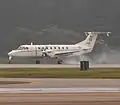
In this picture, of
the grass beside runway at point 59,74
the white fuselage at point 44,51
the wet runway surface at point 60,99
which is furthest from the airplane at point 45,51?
the wet runway surface at point 60,99

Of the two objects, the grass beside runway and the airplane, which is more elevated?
the airplane

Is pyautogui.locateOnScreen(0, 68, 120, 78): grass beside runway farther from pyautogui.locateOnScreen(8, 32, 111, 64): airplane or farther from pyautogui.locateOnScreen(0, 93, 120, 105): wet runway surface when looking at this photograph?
pyautogui.locateOnScreen(8, 32, 111, 64): airplane

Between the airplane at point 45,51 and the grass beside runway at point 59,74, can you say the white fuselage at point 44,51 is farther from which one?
the grass beside runway at point 59,74

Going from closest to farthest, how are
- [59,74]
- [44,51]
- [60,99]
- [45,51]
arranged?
1. [60,99]
2. [59,74]
3. [44,51]
4. [45,51]

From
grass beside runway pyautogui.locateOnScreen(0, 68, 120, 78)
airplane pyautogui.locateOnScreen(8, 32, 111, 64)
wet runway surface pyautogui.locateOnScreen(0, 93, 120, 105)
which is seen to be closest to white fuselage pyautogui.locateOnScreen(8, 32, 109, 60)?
airplane pyautogui.locateOnScreen(8, 32, 111, 64)

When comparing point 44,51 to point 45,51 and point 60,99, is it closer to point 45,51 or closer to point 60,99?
point 45,51

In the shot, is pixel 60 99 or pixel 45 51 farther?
pixel 45 51

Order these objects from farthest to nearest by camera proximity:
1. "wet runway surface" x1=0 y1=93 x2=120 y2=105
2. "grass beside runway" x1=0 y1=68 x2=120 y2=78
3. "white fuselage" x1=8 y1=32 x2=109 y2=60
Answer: "white fuselage" x1=8 y1=32 x2=109 y2=60, "grass beside runway" x1=0 y1=68 x2=120 y2=78, "wet runway surface" x1=0 y1=93 x2=120 y2=105

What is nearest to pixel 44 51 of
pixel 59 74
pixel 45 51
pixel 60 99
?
pixel 45 51

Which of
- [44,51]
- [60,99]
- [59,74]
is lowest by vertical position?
[60,99]

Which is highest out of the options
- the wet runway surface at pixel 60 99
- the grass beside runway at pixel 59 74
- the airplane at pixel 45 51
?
the airplane at pixel 45 51

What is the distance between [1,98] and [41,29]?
355 feet

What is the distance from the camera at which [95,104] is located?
17.1 meters

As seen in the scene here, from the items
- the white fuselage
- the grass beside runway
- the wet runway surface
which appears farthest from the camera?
the white fuselage
